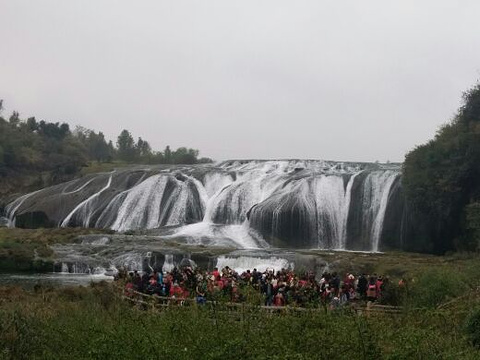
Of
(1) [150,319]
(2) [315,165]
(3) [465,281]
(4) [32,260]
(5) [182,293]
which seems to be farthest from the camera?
(2) [315,165]

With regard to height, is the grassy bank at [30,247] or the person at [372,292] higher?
the person at [372,292]

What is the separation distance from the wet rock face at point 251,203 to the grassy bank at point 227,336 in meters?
27.8

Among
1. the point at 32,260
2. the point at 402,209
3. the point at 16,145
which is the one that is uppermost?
the point at 16,145

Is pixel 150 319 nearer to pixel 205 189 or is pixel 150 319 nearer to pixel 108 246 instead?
pixel 108 246

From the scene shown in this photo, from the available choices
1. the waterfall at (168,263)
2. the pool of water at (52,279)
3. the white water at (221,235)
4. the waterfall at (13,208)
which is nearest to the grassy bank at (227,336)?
the pool of water at (52,279)

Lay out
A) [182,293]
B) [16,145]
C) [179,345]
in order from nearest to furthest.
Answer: [179,345], [182,293], [16,145]

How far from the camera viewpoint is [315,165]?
194ft

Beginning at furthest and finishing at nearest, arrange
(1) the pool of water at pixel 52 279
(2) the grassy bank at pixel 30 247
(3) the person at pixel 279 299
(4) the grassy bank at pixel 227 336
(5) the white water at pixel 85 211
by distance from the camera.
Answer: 1. (5) the white water at pixel 85 211
2. (2) the grassy bank at pixel 30 247
3. (1) the pool of water at pixel 52 279
4. (3) the person at pixel 279 299
5. (4) the grassy bank at pixel 227 336

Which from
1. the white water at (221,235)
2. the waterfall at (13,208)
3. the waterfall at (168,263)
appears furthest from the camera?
the waterfall at (13,208)

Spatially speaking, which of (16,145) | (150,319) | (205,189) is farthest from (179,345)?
(16,145)

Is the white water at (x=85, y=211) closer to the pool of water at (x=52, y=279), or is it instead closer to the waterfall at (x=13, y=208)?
the waterfall at (x=13, y=208)

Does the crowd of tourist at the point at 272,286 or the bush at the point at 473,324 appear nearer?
the bush at the point at 473,324

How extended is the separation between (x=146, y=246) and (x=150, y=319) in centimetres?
2374

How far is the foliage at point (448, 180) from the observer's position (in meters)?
38.3
